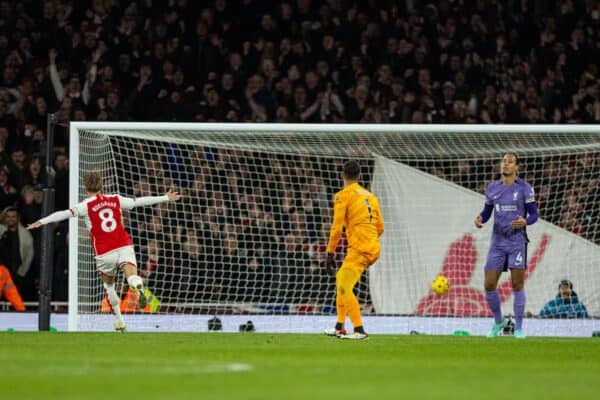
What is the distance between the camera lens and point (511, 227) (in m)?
13.6

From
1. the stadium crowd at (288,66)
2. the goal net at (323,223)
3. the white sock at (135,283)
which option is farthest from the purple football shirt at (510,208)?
the white sock at (135,283)

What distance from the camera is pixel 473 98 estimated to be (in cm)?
1995

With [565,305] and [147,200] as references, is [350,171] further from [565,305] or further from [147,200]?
[565,305]

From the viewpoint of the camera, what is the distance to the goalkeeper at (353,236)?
12.4 m

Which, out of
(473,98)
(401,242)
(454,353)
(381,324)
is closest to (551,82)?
(473,98)

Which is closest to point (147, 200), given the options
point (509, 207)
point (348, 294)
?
point (348, 294)

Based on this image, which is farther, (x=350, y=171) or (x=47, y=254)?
(x=47, y=254)

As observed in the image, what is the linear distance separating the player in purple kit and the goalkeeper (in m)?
1.54

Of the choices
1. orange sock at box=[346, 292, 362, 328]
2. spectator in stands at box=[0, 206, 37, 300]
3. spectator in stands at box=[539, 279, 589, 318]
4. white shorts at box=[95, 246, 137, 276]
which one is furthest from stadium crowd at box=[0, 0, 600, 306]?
orange sock at box=[346, 292, 362, 328]

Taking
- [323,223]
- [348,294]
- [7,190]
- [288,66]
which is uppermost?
[288,66]

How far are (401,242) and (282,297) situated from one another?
1831 millimetres

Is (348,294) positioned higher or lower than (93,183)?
lower

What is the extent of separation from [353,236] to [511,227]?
2.05 metres

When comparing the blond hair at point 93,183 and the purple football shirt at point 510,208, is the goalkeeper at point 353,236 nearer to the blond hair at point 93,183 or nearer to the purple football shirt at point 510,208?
the purple football shirt at point 510,208
